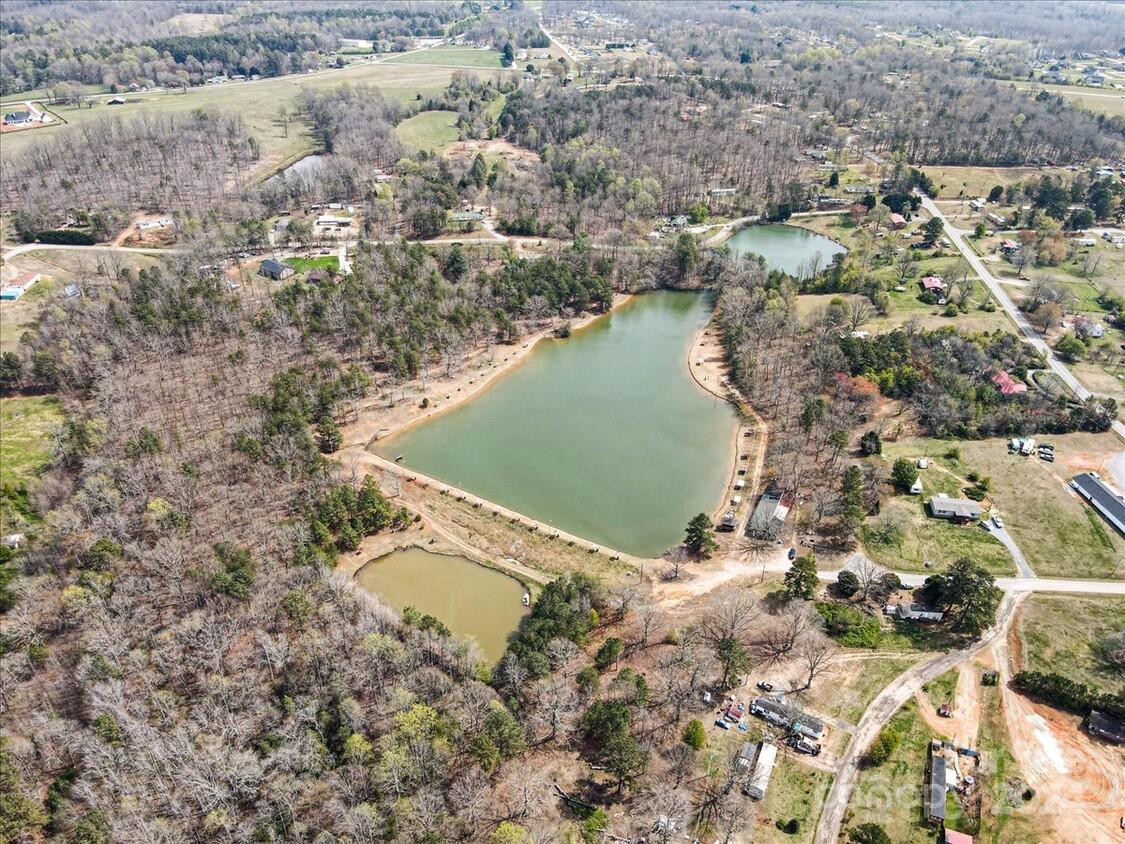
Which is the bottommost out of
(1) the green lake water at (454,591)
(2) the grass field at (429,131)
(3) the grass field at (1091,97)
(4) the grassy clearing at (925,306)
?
(1) the green lake water at (454,591)

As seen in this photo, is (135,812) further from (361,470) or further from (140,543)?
(361,470)

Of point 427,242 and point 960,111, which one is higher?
point 960,111

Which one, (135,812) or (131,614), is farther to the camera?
(131,614)

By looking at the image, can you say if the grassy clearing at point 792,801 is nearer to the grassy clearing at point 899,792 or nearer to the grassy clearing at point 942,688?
the grassy clearing at point 899,792

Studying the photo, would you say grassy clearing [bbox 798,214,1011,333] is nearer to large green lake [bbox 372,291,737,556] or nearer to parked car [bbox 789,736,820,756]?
large green lake [bbox 372,291,737,556]

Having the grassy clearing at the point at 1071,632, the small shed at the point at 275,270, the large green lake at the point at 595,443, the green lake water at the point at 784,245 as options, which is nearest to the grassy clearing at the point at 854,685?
the grassy clearing at the point at 1071,632

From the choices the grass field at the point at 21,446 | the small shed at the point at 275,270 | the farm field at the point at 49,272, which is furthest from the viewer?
the small shed at the point at 275,270

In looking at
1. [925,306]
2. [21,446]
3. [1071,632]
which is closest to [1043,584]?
[1071,632]

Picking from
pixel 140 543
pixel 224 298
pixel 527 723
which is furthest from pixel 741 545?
pixel 224 298
